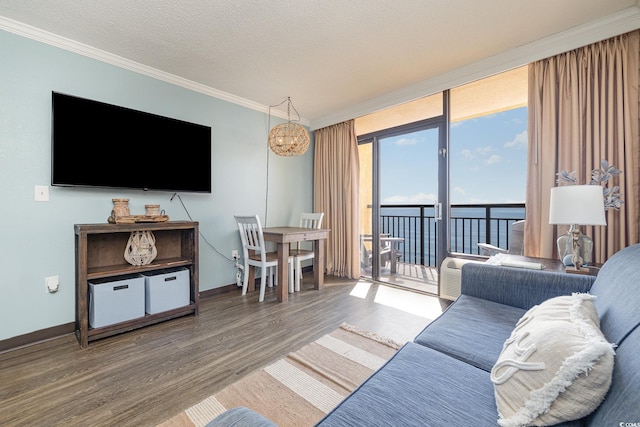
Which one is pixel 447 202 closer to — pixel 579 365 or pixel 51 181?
pixel 579 365

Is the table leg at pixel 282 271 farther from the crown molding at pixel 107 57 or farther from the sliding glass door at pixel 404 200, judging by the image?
the crown molding at pixel 107 57

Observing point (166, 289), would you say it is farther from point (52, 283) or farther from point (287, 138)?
point (287, 138)

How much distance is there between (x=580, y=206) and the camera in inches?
62.2

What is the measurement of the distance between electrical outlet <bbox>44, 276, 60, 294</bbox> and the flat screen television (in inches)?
31.0

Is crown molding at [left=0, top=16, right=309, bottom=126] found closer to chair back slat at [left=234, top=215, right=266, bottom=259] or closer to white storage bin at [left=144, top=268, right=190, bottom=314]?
chair back slat at [left=234, top=215, right=266, bottom=259]

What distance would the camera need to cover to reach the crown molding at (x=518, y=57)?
6.47 feet

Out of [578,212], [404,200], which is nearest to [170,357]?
[578,212]

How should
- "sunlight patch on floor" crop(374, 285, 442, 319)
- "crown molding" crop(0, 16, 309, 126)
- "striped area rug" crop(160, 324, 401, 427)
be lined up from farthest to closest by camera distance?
"sunlight patch on floor" crop(374, 285, 442, 319) < "crown molding" crop(0, 16, 309, 126) < "striped area rug" crop(160, 324, 401, 427)

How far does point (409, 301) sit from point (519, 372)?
2.24 m

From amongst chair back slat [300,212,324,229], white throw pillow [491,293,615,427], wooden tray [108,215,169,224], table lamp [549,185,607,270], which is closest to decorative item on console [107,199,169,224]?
wooden tray [108,215,169,224]

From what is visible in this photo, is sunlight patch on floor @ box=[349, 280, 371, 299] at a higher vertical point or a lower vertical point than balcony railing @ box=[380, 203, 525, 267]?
lower

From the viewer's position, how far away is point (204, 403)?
4.59ft

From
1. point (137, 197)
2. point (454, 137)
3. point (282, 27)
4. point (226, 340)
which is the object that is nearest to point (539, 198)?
A: point (454, 137)

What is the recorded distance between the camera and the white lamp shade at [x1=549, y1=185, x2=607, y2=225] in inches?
61.0
